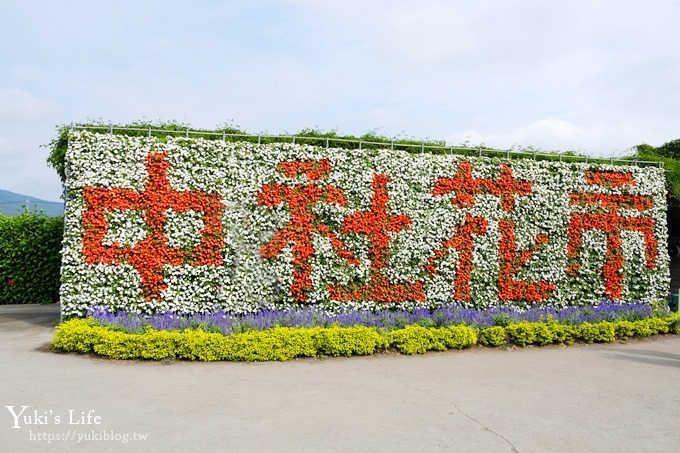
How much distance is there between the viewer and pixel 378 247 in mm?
11477

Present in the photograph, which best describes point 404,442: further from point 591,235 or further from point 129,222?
point 591,235

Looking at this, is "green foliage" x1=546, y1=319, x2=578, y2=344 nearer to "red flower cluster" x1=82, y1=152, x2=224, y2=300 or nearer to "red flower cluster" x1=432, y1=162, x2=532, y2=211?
"red flower cluster" x1=432, y1=162, x2=532, y2=211

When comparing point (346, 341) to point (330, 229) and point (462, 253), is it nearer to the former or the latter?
point (330, 229)

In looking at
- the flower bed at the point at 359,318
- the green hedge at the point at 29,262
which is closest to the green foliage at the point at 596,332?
the flower bed at the point at 359,318

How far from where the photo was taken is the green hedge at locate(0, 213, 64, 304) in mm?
14328

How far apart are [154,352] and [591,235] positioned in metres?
10.4

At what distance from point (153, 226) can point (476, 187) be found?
7137 mm

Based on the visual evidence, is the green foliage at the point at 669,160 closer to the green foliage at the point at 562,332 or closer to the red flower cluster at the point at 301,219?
the green foliage at the point at 562,332

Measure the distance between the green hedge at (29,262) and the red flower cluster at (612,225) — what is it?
13.3 metres

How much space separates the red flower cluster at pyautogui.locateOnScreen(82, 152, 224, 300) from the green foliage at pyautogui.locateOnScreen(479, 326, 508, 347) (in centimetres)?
536

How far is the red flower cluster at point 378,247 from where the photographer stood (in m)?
11.3

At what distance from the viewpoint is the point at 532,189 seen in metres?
12.7

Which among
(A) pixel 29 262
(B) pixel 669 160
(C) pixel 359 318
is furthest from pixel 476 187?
(A) pixel 29 262

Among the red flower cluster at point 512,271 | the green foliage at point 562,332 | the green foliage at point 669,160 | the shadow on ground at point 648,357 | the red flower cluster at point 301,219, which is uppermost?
the green foliage at point 669,160
